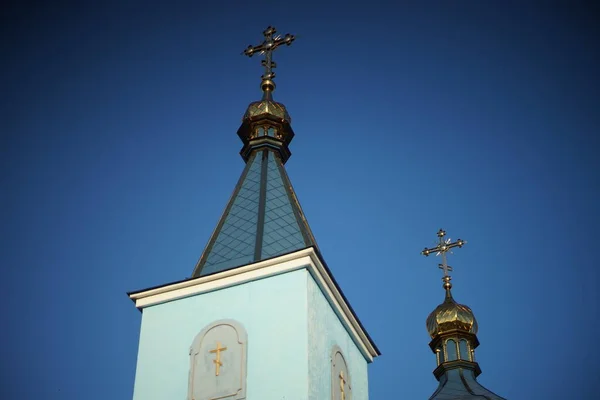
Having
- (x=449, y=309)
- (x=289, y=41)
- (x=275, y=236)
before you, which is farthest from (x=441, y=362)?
(x=275, y=236)

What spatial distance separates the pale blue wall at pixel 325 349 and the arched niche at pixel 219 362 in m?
0.87

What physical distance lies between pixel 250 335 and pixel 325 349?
1038mm

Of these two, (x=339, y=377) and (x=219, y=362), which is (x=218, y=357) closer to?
(x=219, y=362)

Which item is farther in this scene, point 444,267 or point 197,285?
point 444,267

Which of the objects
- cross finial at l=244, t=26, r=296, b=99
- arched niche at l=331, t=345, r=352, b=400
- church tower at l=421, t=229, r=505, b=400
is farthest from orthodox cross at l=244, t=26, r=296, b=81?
church tower at l=421, t=229, r=505, b=400

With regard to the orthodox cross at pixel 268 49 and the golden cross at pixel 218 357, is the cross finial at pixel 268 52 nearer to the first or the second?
the orthodox cross at pixel 268 49

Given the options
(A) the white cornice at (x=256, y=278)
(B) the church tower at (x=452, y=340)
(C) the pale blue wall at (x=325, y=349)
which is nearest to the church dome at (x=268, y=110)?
(A) the white cornice at (x=256, y=278)

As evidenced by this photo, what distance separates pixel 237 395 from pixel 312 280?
1.93m

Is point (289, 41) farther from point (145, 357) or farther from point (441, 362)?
point (441, 362)

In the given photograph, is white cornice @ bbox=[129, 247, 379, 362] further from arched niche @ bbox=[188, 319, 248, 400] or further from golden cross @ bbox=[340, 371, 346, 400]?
golden cross @ bbox=[340, 371, 346, 400]

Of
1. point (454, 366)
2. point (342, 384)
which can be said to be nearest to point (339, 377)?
point (342, 384)

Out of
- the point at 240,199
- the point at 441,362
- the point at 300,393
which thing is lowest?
the point at 300,393

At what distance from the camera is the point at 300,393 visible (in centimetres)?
1331

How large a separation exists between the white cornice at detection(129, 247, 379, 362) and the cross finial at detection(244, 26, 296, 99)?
17.8 ft
